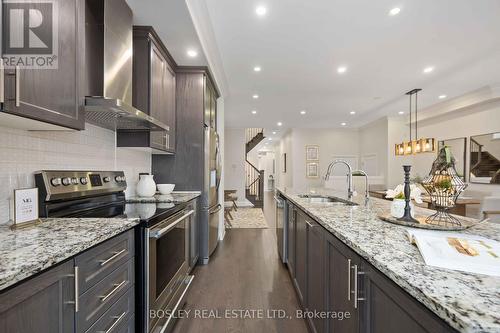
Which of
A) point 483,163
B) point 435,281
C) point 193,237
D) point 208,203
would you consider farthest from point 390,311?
point 483,163

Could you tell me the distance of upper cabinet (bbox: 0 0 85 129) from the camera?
93cm

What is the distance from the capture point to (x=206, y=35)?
260 centimetres

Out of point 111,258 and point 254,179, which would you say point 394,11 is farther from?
point 254,179

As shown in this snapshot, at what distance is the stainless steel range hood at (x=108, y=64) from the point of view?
1477 mm

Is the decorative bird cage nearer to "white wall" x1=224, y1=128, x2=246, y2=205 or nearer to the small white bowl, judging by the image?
the small white bowl

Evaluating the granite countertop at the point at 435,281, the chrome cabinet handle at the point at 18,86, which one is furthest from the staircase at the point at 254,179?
the chrome cabinet handle at the point at 18,86

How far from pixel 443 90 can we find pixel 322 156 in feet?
14.7

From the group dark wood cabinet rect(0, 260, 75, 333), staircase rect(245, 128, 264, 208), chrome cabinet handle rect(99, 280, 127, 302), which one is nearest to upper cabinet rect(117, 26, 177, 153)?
chrome cabinet handle rect(99, 280, 127, 302)

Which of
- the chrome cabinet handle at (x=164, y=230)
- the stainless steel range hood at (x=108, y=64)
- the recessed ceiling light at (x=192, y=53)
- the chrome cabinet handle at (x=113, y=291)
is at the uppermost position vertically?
the recessed ceiling light at (x=192, y=53)

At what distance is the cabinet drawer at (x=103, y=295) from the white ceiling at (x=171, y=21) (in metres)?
1.93

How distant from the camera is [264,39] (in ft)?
9.24

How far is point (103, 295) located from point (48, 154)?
1.03m

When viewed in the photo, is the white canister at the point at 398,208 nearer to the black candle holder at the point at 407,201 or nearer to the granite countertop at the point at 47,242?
the black candle holder at the point at 407,201

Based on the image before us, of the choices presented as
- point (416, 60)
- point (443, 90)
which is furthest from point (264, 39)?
point (443, 90)
